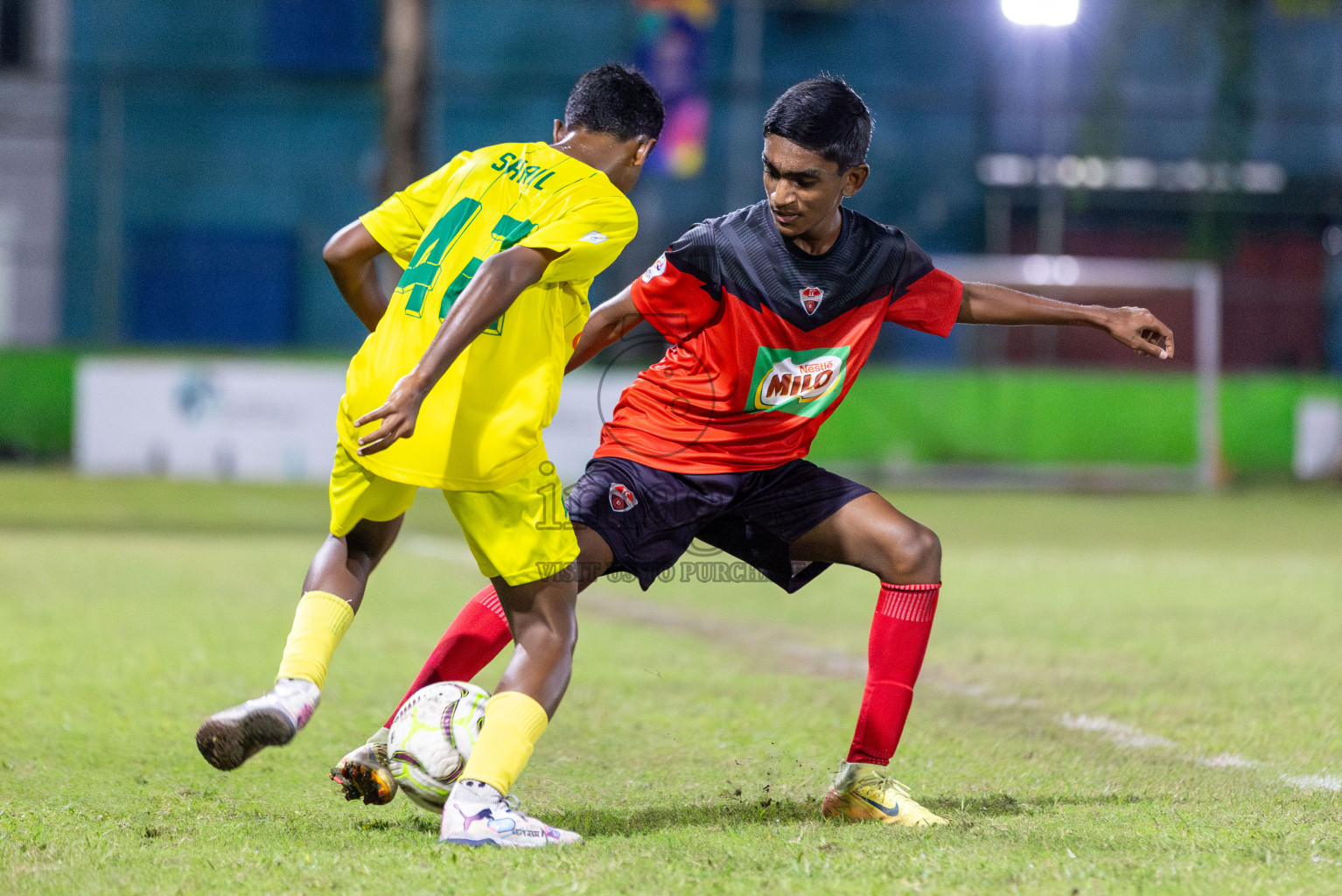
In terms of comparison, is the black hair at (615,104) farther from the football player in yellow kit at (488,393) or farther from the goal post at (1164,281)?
the goal post at (1164,281)

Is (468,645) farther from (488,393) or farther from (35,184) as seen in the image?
(35,184)

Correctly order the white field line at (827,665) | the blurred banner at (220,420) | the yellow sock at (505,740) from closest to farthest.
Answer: the yellow sock at (505,740)
the white field line at (827,665)
the blurred banner at (220,420)

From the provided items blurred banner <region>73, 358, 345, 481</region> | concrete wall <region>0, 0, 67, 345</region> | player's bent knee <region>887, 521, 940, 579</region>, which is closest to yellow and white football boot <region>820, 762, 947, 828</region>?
player's bent knee <region>887, 521, 940, 579</region>

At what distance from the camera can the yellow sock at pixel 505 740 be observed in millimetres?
3488

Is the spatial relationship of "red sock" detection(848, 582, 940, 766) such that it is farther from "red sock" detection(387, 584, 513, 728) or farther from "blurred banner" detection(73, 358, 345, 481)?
"blurred banner" detection(73, 358, 345, 481)

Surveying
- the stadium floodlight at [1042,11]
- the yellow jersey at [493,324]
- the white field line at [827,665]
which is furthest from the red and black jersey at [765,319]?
the stadium floodlight at [1042,11]

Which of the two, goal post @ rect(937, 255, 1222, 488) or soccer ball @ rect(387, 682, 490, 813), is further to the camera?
goal post @ rect(937, 255, 1222, 488)

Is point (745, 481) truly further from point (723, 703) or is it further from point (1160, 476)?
point (1160, 476)

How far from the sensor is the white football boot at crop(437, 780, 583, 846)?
346cm

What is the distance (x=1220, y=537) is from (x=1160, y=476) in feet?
24.7

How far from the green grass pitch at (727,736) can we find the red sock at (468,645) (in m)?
0.35

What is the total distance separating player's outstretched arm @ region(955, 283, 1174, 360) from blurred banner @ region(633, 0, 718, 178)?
20.5 metres

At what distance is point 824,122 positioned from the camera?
3.96 metres

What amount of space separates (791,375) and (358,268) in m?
1.16
